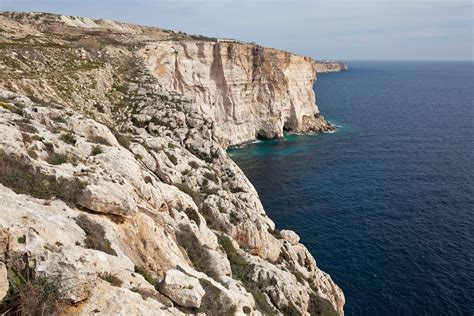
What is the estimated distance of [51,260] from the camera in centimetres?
1215

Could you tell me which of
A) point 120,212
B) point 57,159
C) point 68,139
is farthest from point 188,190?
point 120,212

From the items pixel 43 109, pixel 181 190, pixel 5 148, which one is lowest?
pixel 181 190

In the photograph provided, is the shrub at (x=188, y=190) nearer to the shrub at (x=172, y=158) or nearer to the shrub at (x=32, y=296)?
the shrub at (x=172, y=158)

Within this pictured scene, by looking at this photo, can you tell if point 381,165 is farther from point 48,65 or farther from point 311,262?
point 48,65

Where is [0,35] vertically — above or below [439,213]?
above

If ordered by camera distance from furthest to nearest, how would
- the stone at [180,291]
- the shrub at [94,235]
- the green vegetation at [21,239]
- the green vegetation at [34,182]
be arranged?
the green vegetation at [34,182], the shrub at [94,235], the stone at [180,291], the green vegetation at [21,239]

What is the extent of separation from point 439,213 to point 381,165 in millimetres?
23357

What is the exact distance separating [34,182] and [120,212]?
4061 millimetres

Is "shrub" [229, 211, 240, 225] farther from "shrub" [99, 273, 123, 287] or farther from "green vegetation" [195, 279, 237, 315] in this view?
"shrub" [99, 273, 123, 287]

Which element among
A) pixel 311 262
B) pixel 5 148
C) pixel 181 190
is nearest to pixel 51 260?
pixel 5 148

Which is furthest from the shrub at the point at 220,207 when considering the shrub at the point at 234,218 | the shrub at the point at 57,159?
the shrub at the point at 57,159

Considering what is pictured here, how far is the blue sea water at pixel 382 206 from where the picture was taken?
42.7m

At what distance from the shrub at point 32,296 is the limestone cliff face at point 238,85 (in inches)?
2907

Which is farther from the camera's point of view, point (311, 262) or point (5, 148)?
point (311, 262)
